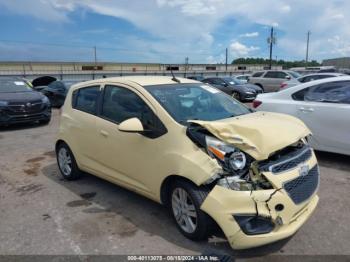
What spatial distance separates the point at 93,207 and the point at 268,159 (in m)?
2.37

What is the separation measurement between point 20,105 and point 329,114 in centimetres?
858

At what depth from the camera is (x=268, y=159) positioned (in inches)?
125

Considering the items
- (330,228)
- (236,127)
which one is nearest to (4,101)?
(236,127)

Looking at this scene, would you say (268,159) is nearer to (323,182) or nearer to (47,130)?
(323,182)

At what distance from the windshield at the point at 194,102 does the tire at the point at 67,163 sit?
2009mm

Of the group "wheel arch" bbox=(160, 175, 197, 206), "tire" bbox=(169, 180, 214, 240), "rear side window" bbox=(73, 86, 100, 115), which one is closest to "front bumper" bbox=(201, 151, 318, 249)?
"tire" bbox=(169, 180, 214, 240)

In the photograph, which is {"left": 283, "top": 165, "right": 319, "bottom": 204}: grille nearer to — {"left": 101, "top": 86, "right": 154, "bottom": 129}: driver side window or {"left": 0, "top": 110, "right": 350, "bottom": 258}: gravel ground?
{"left": 0, "top": 110, "right": 350, "bottom": 258}: gravel ground

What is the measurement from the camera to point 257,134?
3.19 meters

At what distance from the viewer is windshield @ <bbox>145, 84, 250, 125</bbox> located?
3844mm

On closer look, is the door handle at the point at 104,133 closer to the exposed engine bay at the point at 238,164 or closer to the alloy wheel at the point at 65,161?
the alloy wheel at the point at 65,161

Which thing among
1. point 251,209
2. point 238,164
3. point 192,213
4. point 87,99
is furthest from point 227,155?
point 87,99

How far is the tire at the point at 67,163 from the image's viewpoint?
5306 millimetres

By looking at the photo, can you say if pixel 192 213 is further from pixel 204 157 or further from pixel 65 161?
pixel 65 161

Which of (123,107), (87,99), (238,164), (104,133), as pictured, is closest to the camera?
(238,164)
